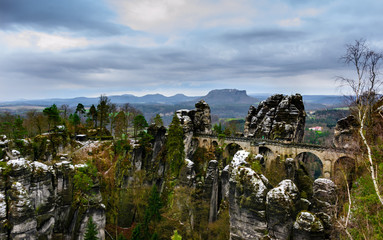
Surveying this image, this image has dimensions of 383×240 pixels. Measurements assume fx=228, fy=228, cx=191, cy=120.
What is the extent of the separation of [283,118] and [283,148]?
317 inches

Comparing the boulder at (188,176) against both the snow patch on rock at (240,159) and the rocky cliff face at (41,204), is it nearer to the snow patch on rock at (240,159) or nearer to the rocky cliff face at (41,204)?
the rocky cliff face at (41,204)

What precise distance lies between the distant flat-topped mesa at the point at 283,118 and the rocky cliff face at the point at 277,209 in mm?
36699

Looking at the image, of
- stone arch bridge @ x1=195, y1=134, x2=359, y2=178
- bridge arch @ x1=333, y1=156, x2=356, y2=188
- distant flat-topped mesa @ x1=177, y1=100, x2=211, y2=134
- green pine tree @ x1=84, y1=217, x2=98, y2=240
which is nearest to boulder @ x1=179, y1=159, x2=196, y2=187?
green pine tree @ x1=84, y1=217, x2=98, y2=240

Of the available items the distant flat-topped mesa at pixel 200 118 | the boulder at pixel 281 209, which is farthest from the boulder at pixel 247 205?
the distant flat-topped mesa at pixel 200 118

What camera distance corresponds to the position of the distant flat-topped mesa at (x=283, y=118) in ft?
180

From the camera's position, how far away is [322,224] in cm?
1784

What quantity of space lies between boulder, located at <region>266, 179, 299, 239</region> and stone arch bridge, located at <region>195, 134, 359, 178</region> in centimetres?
2574

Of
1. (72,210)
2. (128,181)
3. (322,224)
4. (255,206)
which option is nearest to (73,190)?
(72,210)

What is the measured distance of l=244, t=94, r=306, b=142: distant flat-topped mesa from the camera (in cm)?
5494

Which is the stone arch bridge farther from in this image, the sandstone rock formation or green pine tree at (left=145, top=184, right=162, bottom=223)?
green pine tree at (left=145, top=184, right=162, bottom=223)

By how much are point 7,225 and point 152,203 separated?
65.5 feet

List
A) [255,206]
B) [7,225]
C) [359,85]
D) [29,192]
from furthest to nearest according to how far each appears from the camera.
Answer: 1. [29,192]
2. [7,225]
3. [255,206]
4. [359,85]

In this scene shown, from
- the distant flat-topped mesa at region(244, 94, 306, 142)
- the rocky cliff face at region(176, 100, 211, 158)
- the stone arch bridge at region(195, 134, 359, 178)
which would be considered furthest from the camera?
the rocky cliff face at region(176, 100, 211, 158)

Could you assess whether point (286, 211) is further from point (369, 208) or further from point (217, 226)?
point (217, 226)
